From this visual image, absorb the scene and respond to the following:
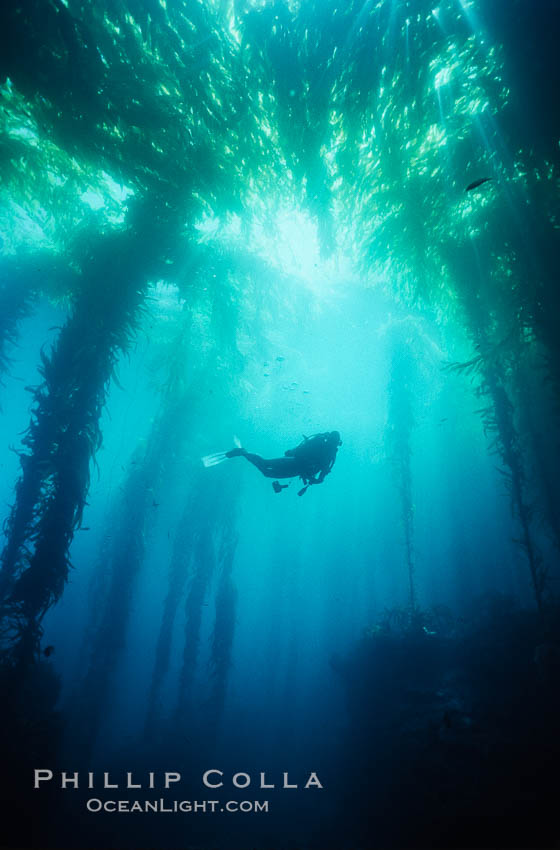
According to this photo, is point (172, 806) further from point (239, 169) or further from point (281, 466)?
point (239, 169)

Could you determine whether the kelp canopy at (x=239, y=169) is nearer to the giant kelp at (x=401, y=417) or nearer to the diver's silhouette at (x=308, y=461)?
the diver's silhouette at (x=308, y=461)

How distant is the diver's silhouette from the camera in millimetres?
7086

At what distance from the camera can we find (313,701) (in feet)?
64.4

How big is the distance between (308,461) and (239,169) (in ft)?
22.2

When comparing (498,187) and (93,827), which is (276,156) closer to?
(498,187)

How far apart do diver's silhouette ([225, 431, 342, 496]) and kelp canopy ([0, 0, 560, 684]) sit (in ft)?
12.7

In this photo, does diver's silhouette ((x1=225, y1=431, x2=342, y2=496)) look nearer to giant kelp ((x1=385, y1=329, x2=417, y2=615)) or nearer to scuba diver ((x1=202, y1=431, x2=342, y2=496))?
scuba diver ((x1=202, y1=431, x2=342, y2=496))

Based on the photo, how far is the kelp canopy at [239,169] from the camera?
5418mm

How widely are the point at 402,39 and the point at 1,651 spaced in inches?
480

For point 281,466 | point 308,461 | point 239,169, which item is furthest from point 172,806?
point 239,169

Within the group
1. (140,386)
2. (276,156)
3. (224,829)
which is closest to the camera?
(276,156)

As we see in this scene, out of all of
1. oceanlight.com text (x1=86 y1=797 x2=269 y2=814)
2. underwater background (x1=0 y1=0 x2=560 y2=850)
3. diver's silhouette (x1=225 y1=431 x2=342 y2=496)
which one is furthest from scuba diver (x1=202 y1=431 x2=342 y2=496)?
oceanlight.com text (x1=86 y1=797 x2=269 y2=814)

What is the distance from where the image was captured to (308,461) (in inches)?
282

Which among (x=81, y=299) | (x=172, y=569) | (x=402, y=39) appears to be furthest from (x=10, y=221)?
(x=172, y=569)
